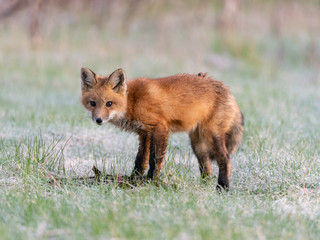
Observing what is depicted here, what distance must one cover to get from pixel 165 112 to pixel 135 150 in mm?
1738

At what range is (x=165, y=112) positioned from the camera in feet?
18.2

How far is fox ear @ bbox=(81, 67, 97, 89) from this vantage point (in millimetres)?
5602

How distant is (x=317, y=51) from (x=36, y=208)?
1876 cm

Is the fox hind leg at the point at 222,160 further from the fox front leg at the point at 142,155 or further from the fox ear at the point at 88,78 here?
the fox ear at the point at 88,78

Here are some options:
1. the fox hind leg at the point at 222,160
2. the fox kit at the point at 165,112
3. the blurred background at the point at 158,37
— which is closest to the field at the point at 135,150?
the blurred background at the point at 158,37

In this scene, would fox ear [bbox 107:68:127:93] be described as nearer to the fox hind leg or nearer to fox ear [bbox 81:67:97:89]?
fox ear [bbox 81:67:97:89]

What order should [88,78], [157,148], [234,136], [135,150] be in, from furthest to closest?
1. [135,150]
2. [234,136]
3. [88,78]
4. [157,148]

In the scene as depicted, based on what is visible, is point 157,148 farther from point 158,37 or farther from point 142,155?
point 158,37

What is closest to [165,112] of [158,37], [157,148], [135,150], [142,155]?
[157,148]

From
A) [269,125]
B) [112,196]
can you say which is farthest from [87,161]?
[269,125]

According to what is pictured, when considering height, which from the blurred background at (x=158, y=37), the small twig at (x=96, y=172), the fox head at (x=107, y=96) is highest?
the blurred background at (x=158, y=37)

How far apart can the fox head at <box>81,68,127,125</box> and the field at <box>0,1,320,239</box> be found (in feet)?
1.89

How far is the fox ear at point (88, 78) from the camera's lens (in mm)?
5602

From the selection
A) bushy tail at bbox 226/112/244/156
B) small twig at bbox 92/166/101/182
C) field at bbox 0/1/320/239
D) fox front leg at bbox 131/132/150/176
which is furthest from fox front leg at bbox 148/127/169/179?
bushy tail at bbox 226/112/244/156
